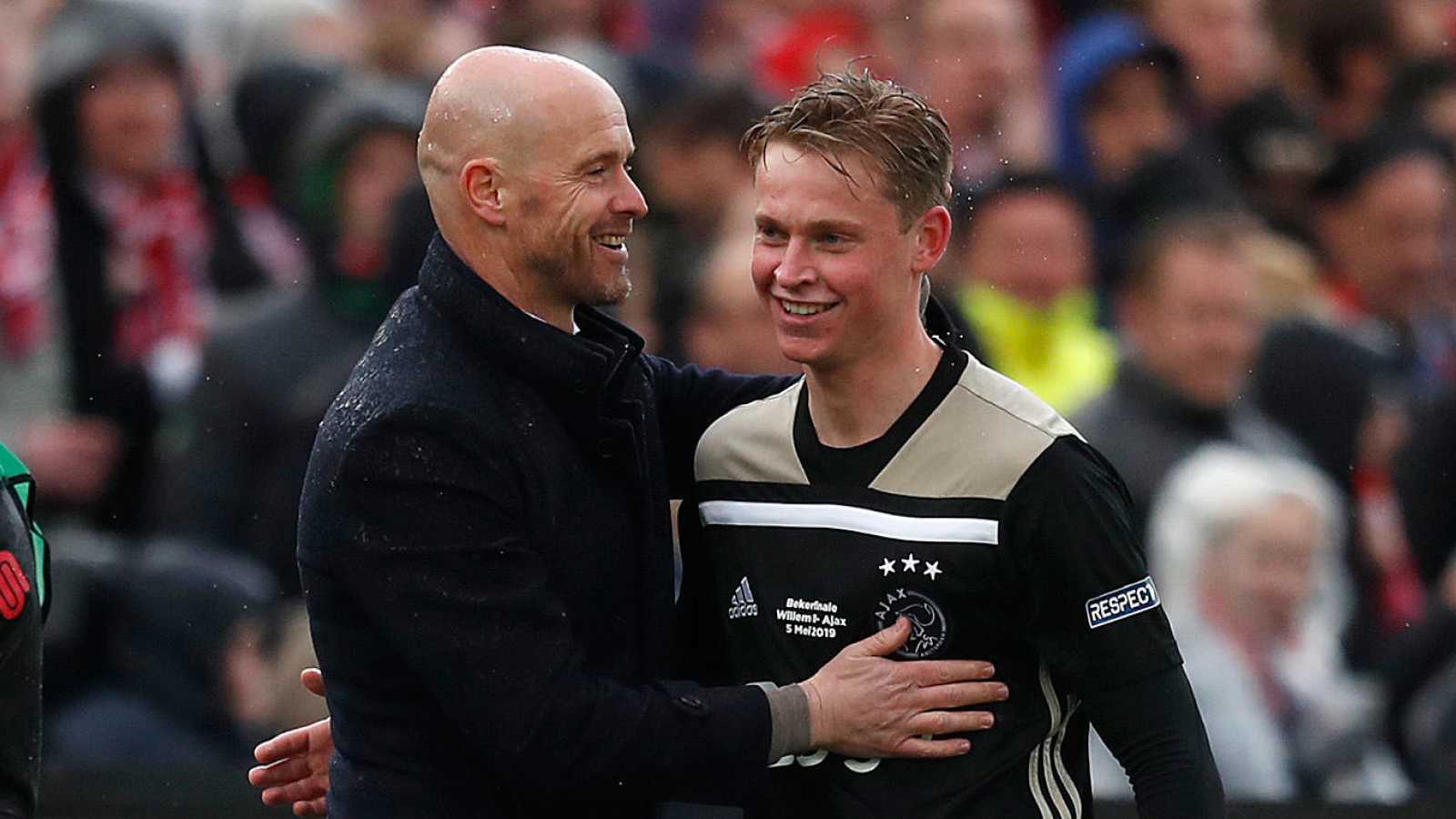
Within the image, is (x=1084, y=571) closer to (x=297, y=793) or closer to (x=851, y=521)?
(x=851, y=521)

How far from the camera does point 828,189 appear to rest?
3.11 meters

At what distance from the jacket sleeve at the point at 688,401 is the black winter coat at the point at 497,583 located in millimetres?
153

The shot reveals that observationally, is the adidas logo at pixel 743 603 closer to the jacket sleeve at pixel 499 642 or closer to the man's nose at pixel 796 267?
the jacket sleeve at pixel 499 642

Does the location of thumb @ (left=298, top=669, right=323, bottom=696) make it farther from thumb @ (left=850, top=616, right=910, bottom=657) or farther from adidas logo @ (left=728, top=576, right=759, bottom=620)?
thumb @ (left=850, top=616, right=910, bottom=657)

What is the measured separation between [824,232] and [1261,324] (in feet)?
10.1

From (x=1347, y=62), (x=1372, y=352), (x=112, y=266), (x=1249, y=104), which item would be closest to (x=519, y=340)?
(x=112, y=266)

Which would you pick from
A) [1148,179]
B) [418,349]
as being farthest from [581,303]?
[1148,179]

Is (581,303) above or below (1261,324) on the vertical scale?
below

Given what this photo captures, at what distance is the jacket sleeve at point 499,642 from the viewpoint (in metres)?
3.03

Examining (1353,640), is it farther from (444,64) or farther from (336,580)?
(336,580)

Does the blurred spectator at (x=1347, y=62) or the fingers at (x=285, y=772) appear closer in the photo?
the fingers at (x=285, y=772)

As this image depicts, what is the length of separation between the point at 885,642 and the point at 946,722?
0.41 feet

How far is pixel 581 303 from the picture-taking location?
3.28 m

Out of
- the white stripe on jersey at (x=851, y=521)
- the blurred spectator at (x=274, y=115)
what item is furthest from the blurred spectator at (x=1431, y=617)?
the blurred spectator at (x=274, y=115)
